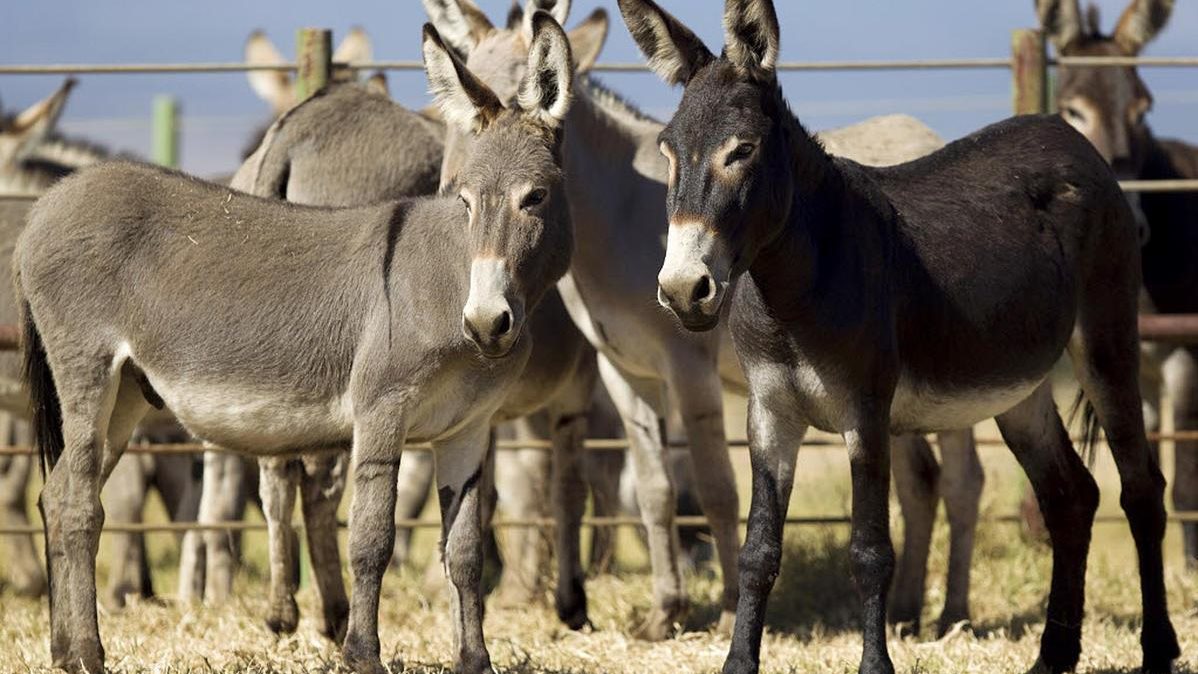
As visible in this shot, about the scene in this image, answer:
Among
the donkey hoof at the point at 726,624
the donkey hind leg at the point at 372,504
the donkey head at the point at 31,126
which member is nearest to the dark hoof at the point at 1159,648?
the donkey hoof at the point at 726,624

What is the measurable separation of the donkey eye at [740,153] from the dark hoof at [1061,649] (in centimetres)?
197

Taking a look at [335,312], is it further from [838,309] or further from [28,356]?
[838,309]

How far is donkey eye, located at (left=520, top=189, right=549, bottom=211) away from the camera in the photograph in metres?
4.60

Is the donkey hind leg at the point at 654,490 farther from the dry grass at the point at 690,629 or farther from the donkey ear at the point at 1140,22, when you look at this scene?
the donkey ear at the point at 1140,22

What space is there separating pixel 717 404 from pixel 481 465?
1387 millimetres

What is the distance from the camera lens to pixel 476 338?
4.37 m

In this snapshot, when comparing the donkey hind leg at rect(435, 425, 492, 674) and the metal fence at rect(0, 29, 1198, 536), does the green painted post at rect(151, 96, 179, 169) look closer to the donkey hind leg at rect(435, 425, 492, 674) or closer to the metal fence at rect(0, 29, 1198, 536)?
the metal fence at rect(0, 29, 1198, 536)

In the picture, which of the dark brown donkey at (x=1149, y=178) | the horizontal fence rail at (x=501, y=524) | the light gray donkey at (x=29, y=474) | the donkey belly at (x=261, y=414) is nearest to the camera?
the donkey belly at (x=261, y=414)

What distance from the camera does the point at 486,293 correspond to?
4375 mm

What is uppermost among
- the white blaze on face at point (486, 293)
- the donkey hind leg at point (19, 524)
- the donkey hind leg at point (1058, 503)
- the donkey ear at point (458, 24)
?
the donkey ear at point (458, 24)

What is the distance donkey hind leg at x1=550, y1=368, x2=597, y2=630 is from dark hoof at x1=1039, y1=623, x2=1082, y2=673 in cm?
194

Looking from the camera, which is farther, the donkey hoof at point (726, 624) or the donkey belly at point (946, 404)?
the donkey hoof at point (726, 624)

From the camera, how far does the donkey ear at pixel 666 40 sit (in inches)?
167

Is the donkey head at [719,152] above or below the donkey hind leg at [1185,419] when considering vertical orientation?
above
